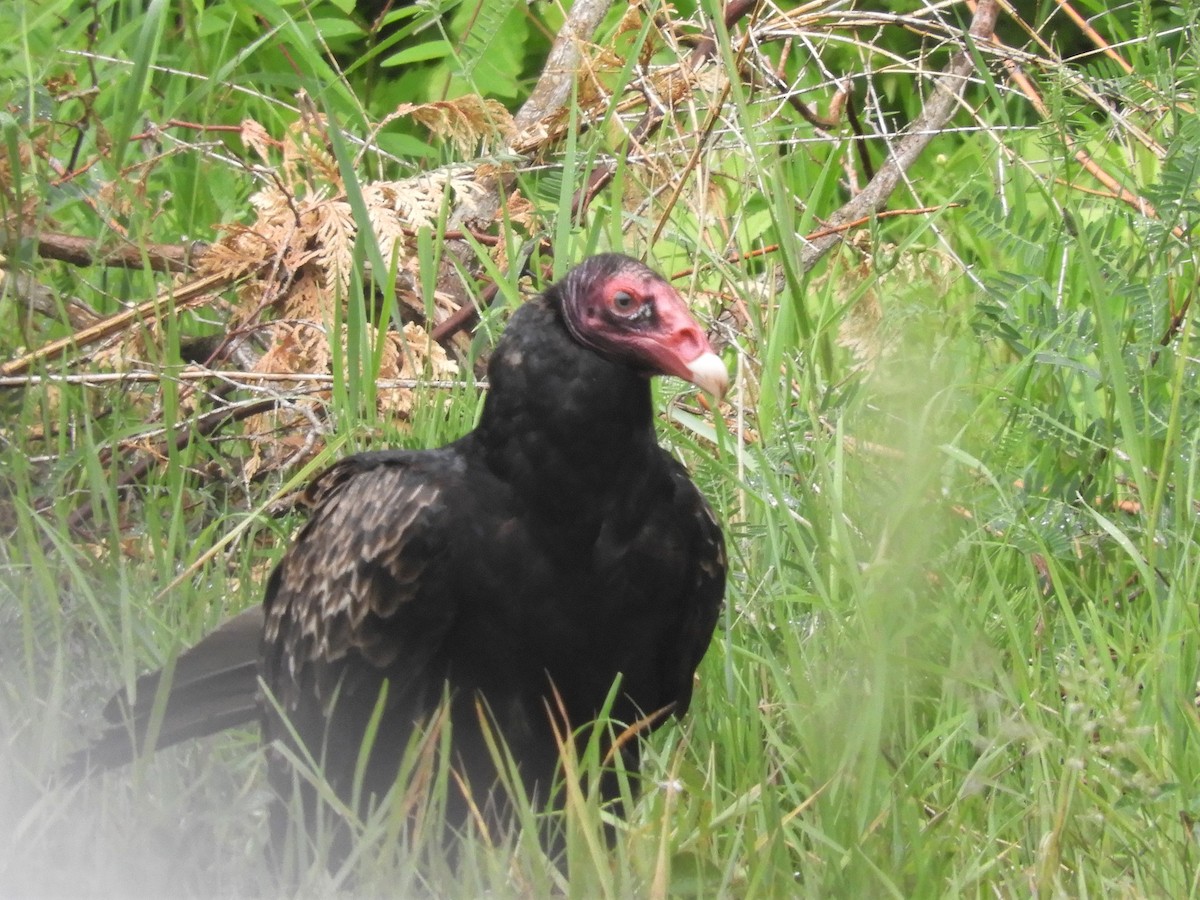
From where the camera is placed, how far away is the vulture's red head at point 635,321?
7.84 feet

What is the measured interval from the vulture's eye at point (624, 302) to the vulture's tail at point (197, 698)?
2.83ft

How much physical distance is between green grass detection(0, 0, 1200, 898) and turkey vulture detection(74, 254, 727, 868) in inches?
6.3

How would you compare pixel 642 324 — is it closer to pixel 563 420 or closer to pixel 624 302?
pixel 624 302

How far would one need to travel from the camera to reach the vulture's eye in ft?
7.90

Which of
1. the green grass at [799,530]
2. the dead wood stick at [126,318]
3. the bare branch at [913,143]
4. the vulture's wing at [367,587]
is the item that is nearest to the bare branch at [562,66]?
the green grass at [799,530]

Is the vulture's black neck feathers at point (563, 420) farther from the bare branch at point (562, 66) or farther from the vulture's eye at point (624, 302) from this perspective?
the bare branch at point (562, 66)

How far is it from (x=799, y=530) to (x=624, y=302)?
1.90 ft

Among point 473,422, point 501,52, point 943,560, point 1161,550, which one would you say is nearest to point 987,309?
point 1161,550

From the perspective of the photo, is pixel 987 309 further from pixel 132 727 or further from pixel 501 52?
pixel 501 52

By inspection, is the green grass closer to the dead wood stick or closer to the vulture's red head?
the dead wood stick

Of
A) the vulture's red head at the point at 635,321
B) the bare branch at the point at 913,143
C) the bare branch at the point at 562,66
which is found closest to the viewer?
the vulture's red head at the point at 635,321

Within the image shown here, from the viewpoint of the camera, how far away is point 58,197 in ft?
12.3

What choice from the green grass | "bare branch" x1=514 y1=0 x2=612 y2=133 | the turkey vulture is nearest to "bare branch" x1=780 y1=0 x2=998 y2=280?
the green grass

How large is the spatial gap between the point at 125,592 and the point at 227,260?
1.16 meters
